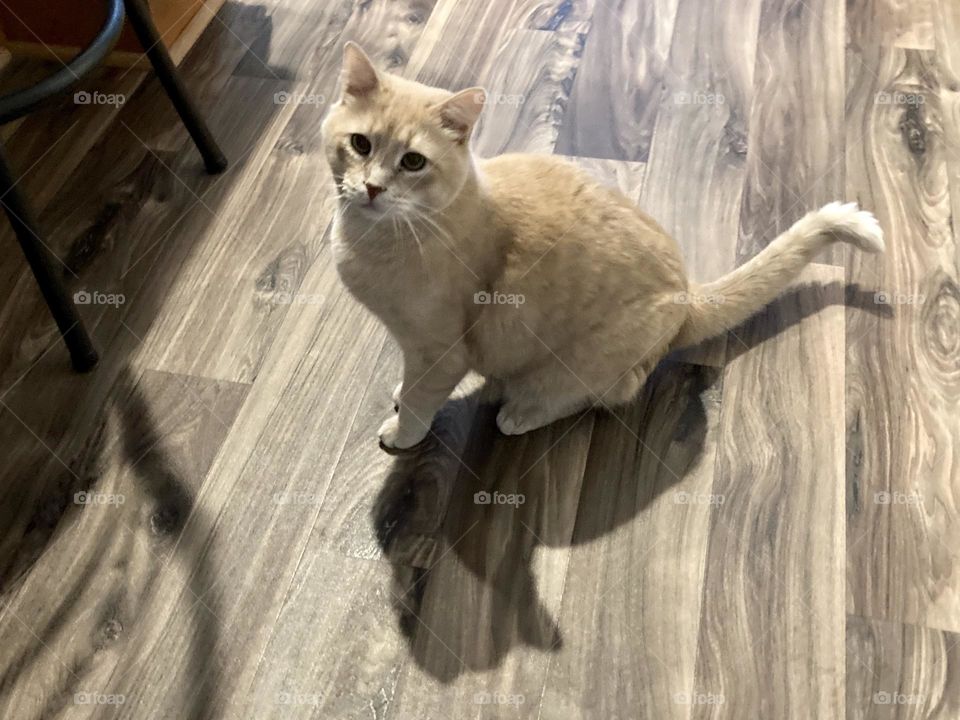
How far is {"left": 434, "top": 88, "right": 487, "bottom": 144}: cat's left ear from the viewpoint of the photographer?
1.21 meters

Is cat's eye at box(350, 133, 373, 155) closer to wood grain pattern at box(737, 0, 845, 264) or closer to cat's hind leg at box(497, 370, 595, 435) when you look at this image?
cat's hind leg at box(497, 370, 595, 435)

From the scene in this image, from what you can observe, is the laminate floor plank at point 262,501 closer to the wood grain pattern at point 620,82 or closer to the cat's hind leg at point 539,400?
the cat's hind leg at point 539,400

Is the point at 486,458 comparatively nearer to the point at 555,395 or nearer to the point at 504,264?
the point at 555,395

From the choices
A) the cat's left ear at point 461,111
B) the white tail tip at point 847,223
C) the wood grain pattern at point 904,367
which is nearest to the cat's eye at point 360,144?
the cat's left ear at point 461,111

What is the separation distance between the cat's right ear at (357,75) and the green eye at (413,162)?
12 centimetres

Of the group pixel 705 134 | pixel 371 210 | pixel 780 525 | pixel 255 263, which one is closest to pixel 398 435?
pixel 371 210

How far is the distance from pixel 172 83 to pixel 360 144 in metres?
0.84

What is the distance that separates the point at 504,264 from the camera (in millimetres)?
1371

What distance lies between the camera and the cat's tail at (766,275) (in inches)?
61.2

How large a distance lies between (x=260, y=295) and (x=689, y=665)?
3.69 feet

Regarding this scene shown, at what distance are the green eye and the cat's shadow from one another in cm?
54

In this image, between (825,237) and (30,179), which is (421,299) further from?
(30,179)

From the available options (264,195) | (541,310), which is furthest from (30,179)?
(541,310)

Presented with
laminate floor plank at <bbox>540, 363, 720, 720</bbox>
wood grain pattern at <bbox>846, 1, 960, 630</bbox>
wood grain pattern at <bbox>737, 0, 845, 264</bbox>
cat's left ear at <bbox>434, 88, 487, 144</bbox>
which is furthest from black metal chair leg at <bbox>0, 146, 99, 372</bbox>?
wood grain pattern at <bbox>846, 1, 960, 630</bbox>
